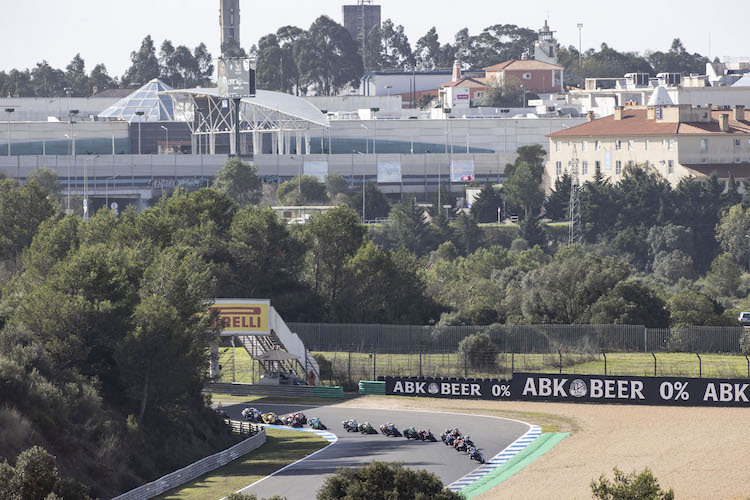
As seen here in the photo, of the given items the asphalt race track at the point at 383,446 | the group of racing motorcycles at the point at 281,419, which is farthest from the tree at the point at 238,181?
the group of racing motorcycles at the point at 281,419

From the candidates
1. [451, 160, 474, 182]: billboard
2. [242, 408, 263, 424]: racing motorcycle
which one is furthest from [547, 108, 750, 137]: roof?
[242, 408, 263, 424]: racing motorcycle

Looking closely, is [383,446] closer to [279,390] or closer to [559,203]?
[279,390]

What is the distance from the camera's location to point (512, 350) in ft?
221

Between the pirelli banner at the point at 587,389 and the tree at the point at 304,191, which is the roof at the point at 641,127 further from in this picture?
the pirelli banner at the point at 587,389

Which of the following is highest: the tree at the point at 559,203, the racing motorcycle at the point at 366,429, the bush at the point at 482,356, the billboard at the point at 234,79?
the billboard at the point at 234,79

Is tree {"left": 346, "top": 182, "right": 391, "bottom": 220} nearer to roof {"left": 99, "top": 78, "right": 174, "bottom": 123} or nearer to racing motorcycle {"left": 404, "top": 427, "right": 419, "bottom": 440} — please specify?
roof {"left": 99, "top": 78, "right": 174, "bottom": 123}

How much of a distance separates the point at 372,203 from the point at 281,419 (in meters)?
92.4

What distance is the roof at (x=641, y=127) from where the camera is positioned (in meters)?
146

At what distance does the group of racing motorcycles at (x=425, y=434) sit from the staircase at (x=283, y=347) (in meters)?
9.82

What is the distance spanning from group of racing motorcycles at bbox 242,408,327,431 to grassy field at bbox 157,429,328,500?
3.08ft

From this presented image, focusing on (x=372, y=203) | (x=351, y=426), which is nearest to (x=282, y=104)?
(x=372, y=203)

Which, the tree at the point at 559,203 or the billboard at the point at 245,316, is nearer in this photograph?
the billboard at the point at 245,316

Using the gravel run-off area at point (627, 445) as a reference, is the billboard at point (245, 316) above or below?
above

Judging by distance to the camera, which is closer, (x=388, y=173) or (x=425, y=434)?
(x=425, y=434)
